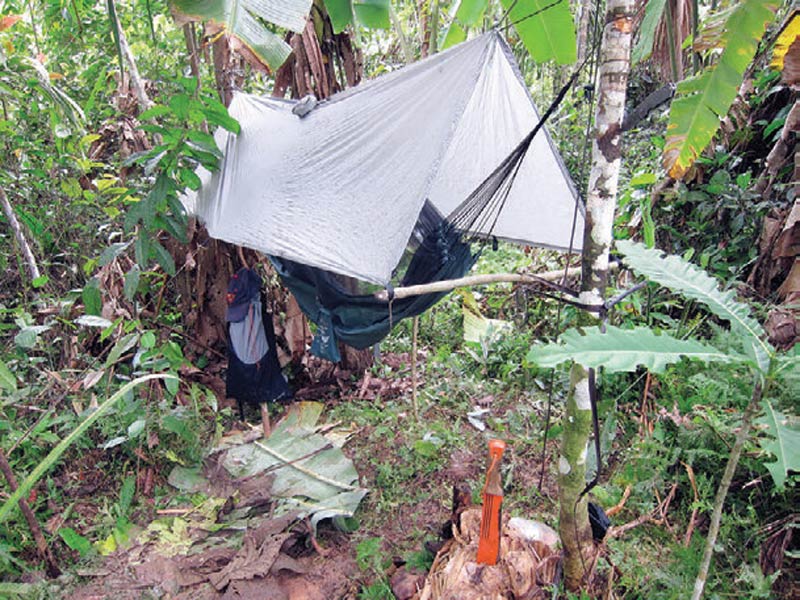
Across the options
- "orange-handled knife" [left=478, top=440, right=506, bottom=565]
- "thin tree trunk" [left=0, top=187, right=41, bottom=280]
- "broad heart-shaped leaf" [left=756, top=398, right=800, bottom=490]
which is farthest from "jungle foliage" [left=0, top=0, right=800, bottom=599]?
"orange-handled knife" [left=478, top=440, right=506, bottom=565]

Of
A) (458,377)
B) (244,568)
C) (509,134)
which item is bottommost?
(458,377)

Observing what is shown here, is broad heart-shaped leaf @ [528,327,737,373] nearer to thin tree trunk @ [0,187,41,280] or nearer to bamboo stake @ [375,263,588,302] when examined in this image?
bamboo stake @ [375,263,588,302]

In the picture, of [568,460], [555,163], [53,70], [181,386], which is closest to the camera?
[568,460]

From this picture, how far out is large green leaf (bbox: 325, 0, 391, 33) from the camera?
1.78 m

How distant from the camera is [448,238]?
1.82 metres

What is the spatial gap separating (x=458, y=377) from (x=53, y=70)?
362 centimetres

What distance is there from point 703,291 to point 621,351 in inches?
10.4

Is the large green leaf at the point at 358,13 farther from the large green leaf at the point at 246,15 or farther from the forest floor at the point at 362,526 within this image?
the forest floor at the point at 362,526

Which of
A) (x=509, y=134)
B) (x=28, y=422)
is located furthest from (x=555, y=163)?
(x=28, y=422)

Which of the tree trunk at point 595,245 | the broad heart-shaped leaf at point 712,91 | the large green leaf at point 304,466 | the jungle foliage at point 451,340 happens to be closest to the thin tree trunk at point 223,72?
the jungle foliage at point 451,340

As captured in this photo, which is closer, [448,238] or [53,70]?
[448,238]

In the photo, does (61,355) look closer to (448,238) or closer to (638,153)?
(448,238)

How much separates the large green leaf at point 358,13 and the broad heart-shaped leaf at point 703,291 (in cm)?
136

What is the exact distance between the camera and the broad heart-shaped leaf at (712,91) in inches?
43.3
